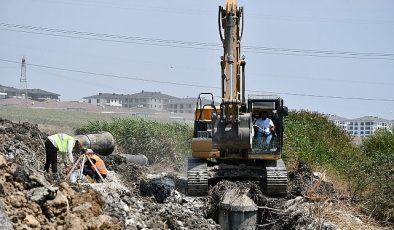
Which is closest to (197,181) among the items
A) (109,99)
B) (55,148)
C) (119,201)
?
(119,201)

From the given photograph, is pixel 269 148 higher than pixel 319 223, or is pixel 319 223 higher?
pixel 269 148

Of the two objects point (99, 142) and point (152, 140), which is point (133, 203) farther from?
point (152, 140)

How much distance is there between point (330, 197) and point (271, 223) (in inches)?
55.5

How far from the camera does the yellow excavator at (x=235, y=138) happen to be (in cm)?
1425

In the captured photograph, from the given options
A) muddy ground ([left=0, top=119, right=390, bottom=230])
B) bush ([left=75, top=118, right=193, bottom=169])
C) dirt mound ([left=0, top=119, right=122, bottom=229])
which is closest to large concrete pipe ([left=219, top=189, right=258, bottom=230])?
muddy ground ([left=0, top=119, right=390, bottom=230])

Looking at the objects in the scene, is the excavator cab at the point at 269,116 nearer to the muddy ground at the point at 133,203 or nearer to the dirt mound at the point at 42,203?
the muddy ground at the point at 133,203

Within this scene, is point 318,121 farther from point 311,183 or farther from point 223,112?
point 223,112

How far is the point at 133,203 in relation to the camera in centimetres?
1288

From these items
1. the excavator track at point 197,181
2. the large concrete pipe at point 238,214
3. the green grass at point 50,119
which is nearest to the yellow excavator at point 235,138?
the excavator track at point 197,181

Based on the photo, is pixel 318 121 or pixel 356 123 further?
pixel 356 123

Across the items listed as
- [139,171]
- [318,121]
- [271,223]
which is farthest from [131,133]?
[271,223]

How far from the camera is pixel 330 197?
14.2 meters

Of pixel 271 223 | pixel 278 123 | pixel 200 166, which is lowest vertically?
pixel 271 223

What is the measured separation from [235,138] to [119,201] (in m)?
3.10
